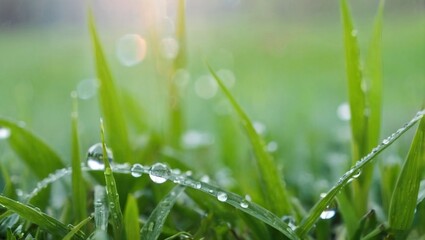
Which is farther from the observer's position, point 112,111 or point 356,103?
point 112,111

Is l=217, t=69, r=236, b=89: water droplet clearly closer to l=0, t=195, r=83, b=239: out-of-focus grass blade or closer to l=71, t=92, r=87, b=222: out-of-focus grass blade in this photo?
l=71, t=92, r=87, b=222: out-of-focus grass blade

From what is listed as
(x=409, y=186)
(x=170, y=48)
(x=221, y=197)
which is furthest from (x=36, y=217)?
(x=170, y=48)

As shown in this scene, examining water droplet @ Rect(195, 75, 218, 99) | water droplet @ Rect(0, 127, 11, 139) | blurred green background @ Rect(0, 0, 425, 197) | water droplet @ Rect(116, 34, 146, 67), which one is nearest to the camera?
water droplet @ Rect(0, 127, 11, 139)

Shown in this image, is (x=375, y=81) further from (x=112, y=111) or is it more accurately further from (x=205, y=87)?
(x=205, y=87)

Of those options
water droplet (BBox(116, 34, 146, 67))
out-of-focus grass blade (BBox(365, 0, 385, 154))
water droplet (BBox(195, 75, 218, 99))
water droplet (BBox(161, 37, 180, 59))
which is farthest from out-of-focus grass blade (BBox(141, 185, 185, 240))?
→ water droplet (BBox(116, 34, 146, 67))

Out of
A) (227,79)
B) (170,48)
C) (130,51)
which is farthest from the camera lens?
(130,51)

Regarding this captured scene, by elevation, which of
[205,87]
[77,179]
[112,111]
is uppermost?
[205,87]

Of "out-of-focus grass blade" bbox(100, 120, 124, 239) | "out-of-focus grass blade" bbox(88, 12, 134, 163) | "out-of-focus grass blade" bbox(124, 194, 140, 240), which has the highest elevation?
"out-of-focus grass blade" bbox(88, 12, 134, 163)
